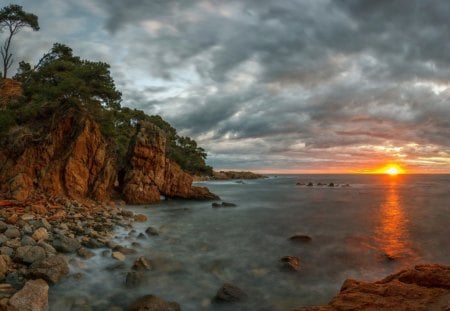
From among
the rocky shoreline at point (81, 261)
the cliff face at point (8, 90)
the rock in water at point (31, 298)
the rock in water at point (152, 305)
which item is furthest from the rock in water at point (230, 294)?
the cliff face at point (8, 90)

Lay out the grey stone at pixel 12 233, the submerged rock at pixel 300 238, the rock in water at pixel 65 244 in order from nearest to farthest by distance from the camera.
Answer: the grey stone at pixel 12 233 → the rock in water at pixel 65 244 → the submerged rock at pixel 300 238

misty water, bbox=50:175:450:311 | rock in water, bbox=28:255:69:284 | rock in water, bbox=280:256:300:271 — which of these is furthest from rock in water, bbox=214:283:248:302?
rock in water, bbox=28:255:69:284

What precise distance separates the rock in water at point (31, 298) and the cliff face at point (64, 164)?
14.7 metres

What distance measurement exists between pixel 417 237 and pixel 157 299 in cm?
2025

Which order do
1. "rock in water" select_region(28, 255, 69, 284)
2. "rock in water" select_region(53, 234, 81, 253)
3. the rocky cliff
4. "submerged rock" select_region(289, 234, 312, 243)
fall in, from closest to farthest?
1. "rock in water" select_region(28, 255, 69, 284)
2. "rock in water" select_region(53, 234, 81, 253)
3. "submerged rock" select_region(289, 234, 312, 243)
4. the rocky cliff

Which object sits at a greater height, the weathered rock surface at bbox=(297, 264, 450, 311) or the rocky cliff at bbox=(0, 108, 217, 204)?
the rocky cliff at bbox=(0, 108, 217, 204)

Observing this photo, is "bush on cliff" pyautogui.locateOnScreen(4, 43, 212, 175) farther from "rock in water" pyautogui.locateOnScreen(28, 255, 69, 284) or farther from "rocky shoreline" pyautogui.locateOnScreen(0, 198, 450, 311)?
"rock in water" pyautogui.locateOnScreen(28, 255, 69, 284)

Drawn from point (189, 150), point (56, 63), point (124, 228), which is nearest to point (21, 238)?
point (124, 228)

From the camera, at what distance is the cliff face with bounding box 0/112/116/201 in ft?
77.4

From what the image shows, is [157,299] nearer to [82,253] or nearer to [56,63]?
[82,253]

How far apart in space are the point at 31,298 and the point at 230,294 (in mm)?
5558

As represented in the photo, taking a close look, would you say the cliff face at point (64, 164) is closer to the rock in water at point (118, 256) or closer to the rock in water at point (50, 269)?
the rock in water at point (118, 256)

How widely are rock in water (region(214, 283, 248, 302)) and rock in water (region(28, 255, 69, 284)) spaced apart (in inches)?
202

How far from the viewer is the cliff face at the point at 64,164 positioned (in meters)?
23.6
